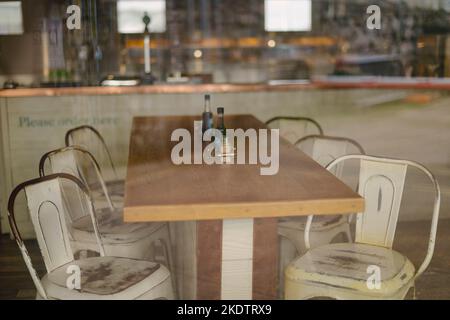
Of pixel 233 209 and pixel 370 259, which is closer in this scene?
pixel 233 209

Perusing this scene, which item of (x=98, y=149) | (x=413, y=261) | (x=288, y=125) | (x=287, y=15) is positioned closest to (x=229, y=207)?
(x=413, y=261)

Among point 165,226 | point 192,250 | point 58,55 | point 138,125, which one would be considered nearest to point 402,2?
point 58,55

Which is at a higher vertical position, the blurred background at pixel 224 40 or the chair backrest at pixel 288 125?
the blurred background at pixel 224 40

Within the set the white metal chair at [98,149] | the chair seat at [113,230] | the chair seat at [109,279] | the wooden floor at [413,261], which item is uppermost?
the white metal chair at [98,149]

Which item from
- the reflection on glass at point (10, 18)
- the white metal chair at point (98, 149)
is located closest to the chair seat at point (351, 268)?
the white metal chair at point (98, 149)

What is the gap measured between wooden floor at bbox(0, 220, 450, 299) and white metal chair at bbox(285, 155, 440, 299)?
279mm

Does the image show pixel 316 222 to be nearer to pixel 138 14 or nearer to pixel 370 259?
pixel 370 259

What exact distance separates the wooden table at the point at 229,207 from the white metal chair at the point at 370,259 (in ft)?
0.49

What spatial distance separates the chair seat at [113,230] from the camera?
264 centimetres

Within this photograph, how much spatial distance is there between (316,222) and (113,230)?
0.94 meters

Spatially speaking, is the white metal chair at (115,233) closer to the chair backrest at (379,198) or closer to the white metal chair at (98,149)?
the white metal chair at (98,149)

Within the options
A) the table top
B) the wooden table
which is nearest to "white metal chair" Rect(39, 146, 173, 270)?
the wooden table

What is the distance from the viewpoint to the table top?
1.79m

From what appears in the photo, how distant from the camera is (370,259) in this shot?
2.25 m
